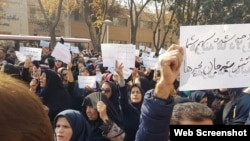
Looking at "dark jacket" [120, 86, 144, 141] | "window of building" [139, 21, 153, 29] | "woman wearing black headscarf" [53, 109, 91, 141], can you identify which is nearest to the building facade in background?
"window of building" [139, 21, 153, 29]

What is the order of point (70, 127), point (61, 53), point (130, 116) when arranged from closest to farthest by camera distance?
point (70, 127) → point (130, 116) → point (61, 53)

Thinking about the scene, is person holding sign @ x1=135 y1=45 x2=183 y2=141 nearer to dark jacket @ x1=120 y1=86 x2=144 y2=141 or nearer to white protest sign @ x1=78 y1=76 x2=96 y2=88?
dark jacket @ x1=120 y1=86 x2=144 y2=141

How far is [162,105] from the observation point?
1348mm

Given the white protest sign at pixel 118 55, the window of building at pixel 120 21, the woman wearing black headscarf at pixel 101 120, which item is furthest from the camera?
the window of building at pixel 120 21

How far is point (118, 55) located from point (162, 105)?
343 cm

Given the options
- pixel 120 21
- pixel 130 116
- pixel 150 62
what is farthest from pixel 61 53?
pixel 120 21

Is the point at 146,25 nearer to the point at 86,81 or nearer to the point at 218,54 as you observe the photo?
the point at 86,81

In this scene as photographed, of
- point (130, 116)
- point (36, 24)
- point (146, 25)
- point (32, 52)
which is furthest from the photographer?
point (146, 25)

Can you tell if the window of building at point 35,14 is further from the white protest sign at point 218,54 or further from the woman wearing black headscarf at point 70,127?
the white protest sign at point 218,54

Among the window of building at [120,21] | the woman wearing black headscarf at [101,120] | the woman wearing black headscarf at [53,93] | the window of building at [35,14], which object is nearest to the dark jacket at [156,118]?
the woman wearing black headscarf at [101,120]

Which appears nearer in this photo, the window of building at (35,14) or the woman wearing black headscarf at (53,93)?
the woman wearing black headscarf at (53,93)

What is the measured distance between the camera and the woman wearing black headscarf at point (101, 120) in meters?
3.10

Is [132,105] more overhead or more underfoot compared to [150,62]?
more underfoot

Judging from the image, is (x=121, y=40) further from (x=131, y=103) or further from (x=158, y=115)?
(x=158, y=115)
